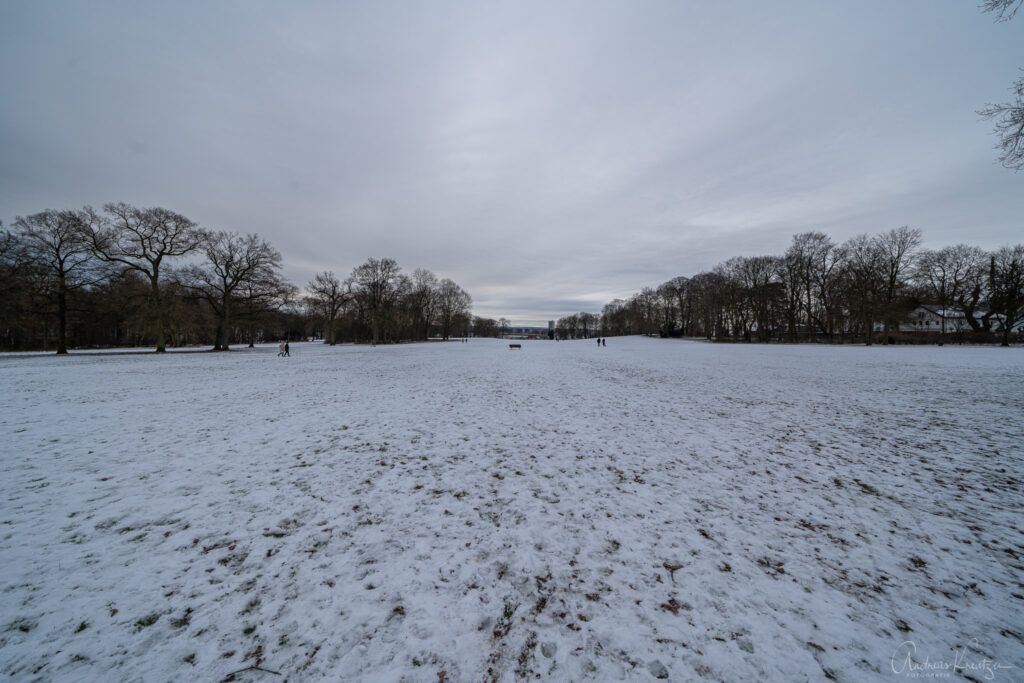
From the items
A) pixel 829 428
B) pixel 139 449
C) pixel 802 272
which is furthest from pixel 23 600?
pixel 802 272

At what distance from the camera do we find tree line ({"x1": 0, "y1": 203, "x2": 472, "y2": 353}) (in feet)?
86.6

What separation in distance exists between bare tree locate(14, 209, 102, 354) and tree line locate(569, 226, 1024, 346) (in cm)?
7609

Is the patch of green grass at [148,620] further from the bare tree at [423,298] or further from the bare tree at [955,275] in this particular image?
the bare tree at [955,275]

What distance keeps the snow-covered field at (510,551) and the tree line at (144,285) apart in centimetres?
2953

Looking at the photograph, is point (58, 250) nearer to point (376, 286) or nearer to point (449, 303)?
point (376, 286)

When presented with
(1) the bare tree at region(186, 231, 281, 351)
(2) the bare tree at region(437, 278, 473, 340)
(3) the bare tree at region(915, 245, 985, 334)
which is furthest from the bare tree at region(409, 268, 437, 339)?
(3) the bare tree at region(915, 245, 985, 334)

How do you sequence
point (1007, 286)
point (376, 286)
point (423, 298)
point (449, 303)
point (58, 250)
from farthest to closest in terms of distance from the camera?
point (449, 303) < point (423, 298) < point (376, 286) < point (1007, 286) < point (58, 250)

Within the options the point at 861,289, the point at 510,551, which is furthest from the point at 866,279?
the point at 510,551

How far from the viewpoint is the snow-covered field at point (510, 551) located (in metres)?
2.44

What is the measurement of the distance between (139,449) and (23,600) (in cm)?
443

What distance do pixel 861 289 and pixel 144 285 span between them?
79.7 m

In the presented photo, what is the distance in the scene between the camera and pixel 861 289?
42094mm

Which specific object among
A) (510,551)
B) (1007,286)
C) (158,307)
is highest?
(1007,286)

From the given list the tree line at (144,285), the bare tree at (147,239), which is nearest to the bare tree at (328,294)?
the tree line at (144,285)
